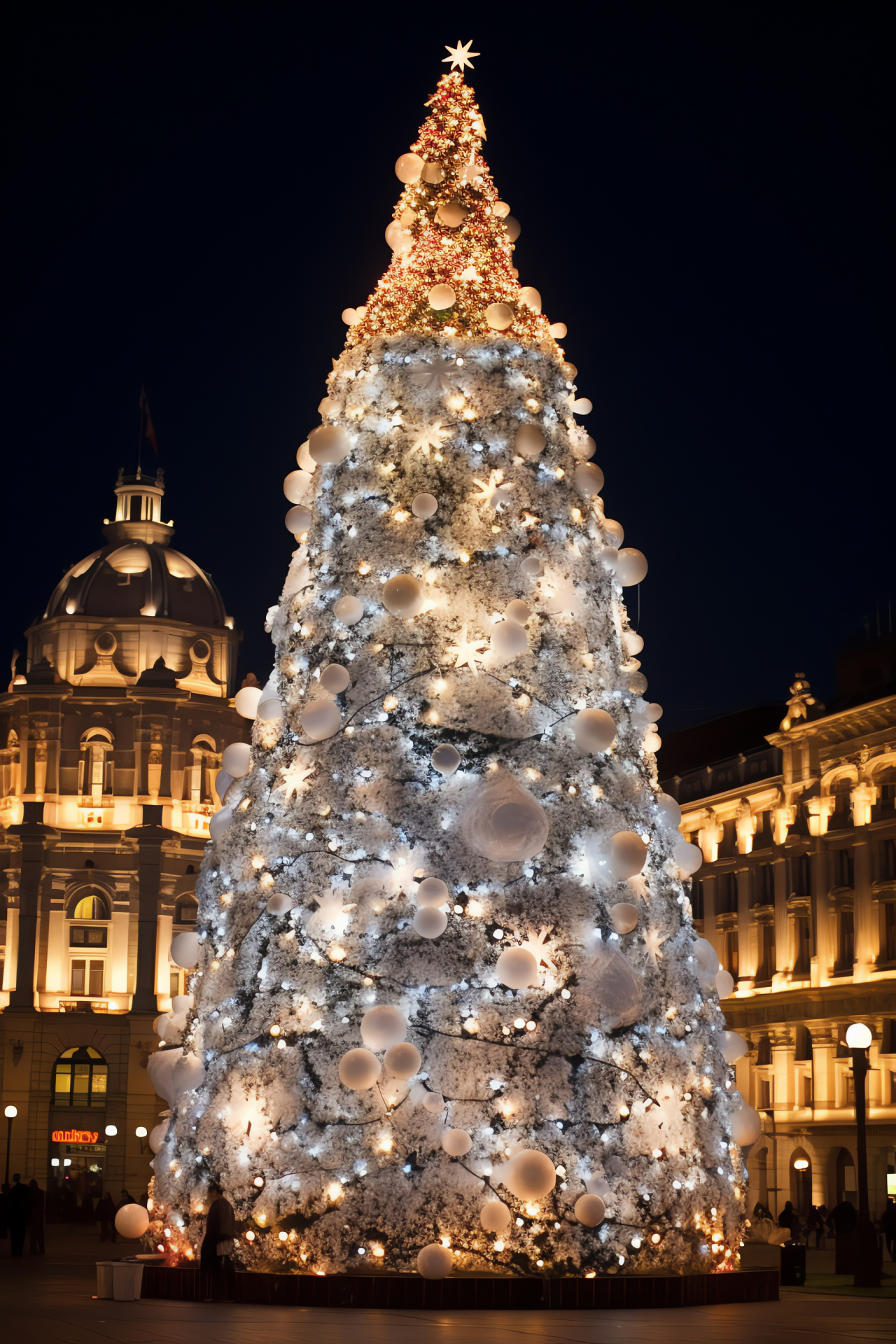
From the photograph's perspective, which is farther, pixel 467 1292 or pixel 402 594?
pixel 402 594

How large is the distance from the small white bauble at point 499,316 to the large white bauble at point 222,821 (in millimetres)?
5160

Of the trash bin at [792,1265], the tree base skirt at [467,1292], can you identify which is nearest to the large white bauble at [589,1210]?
the tree base skirt at [467,1292]

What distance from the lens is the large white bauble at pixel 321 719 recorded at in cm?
1600

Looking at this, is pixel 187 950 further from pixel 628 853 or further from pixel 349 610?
pixel 628 853

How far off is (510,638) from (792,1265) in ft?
35.1

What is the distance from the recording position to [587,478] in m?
17.5

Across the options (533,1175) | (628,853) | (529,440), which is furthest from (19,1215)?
(529,440)

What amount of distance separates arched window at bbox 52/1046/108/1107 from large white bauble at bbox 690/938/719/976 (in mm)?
49516

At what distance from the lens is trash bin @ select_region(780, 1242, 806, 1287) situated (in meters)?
22.5

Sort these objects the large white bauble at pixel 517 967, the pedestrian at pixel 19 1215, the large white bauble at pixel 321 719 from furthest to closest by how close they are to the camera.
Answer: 1. the pedestrian at pixel 19 1215
2. the large white bauble at pixel 321 719
3. the large white bauble at pixel 517 967

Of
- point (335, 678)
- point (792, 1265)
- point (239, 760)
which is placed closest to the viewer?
point (335, 678)

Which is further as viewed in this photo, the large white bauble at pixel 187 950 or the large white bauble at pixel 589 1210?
the large white bauble at pixel 187 950

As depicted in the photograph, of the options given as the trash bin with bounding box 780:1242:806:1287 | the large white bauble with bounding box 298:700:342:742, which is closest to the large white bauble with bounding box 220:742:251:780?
the large white bauble with bounding box 298:700:342:742

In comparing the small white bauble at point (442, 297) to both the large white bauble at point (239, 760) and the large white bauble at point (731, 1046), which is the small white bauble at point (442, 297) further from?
the large white bauble at point (731, 1046)
